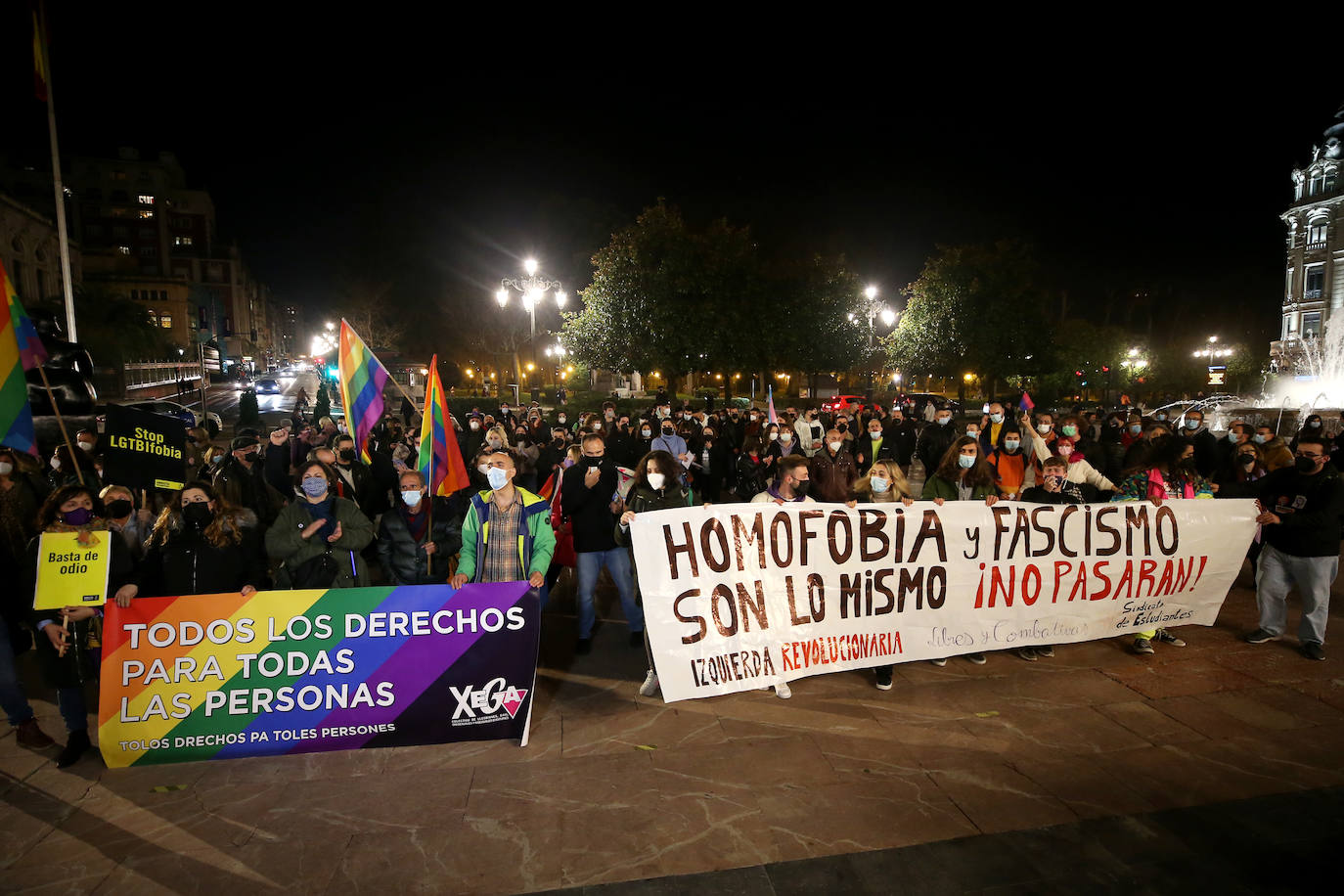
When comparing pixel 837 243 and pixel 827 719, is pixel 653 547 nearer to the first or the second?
pixel 827 719

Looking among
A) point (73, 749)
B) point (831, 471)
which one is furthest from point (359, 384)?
point (831, 471)

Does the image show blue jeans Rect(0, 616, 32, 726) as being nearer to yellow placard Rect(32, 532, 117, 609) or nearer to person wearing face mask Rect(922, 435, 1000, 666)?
yellow placard Rect(32, 532, 117, 609)

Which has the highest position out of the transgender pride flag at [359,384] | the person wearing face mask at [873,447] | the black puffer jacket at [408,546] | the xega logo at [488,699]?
the transgender pride flag at [359,384]

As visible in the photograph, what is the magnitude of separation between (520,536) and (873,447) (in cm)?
788

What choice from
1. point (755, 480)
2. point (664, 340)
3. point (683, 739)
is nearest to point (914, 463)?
point (755, 480)

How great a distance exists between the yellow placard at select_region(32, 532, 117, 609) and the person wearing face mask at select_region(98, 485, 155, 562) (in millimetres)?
306

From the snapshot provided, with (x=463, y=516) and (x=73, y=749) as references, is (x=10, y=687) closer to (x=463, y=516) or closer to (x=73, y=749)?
(x=73, y=749)

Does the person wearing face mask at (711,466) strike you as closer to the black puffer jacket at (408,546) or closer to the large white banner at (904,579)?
the black puffer jacket at (408,546)

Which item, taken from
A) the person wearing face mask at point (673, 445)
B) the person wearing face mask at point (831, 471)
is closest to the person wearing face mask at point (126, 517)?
the person wearing face mask at point (831, 471)

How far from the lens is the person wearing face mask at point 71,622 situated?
405cm

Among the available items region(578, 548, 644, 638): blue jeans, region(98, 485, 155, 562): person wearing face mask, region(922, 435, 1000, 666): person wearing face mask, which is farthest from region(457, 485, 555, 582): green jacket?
region(922, 435, 1000, 666): person wearing face mask

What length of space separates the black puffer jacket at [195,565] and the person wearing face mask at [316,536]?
0.22m

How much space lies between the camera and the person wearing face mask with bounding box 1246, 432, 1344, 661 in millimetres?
5477

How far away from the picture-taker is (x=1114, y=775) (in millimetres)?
4055
